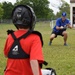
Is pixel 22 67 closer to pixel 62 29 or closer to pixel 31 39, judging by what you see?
pixel 31 39

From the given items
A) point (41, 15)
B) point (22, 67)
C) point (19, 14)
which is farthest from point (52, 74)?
point (41, 15)

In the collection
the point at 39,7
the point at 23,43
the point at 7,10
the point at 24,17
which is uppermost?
the point at 39,7

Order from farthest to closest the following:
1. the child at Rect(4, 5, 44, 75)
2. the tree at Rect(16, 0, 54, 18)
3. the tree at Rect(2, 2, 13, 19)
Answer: the tree at Rect(16, 0, 54, 18) → the tree at Rect(2, 2, 13, 19) → the child at Rect(4, 5, 44, 75)

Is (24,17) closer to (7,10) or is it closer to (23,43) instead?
(23,43)

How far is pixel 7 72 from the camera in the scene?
3.22 meters

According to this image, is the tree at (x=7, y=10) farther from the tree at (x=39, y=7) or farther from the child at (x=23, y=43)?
the child at (x=23, y=43)

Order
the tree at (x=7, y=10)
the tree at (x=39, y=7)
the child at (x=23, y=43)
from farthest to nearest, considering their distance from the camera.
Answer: the tree at (x=39, y=7)
the tree at (x=7, y=10)
the child at (x=23, y=43)

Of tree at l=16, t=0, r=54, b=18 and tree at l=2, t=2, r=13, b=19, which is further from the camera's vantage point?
tree at l=16, t=0, r=54, b=18

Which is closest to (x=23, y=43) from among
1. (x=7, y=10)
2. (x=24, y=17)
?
(x=24, y=17)

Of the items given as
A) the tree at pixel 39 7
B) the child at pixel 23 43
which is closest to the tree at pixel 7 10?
the tree at pixel 39 7

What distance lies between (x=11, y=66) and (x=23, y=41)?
0.29 meters

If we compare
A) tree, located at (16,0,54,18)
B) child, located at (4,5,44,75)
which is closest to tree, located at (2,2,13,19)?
tree, located at (16,0,54,18)

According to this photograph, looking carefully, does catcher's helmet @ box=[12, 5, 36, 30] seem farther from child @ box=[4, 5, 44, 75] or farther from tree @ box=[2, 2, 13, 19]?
tree @ box=[2, 2, 13, 19]

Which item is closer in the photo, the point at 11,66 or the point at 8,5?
the point at 11,66
